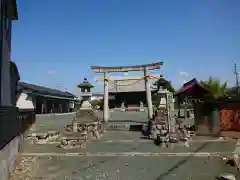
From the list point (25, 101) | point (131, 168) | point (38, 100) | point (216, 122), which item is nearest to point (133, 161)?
point (131, 168)

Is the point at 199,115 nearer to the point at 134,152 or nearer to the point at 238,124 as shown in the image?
the point at 238,124

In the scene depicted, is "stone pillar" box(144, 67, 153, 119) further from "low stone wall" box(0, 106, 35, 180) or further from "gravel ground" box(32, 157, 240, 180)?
"low stone wall" box(0, 106, 35, 180)

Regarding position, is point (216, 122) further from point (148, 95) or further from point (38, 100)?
point (38, 100)

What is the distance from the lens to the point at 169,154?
10055 mm

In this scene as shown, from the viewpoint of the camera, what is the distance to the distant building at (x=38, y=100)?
1113 inches

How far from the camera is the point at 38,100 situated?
114 feet

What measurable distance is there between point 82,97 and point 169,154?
29.1ft

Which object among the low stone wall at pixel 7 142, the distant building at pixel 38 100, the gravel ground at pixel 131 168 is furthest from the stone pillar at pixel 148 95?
the distant building at pixel 38 100

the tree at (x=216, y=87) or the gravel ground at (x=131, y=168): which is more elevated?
the tree at (x=216, y=87)

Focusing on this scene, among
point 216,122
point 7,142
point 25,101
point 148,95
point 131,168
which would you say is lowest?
point 131,168

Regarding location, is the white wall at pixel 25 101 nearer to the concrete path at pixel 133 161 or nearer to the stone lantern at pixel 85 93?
the stone lantern at pixel 85 93

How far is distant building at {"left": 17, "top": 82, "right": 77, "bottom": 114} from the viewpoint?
28.3 m

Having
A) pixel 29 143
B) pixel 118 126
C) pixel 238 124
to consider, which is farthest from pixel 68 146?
pixel 238 124

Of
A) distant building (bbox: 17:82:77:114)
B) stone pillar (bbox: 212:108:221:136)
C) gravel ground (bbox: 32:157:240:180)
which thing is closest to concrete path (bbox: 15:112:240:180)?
gravel ground (bbox: 32:157:240:180)
